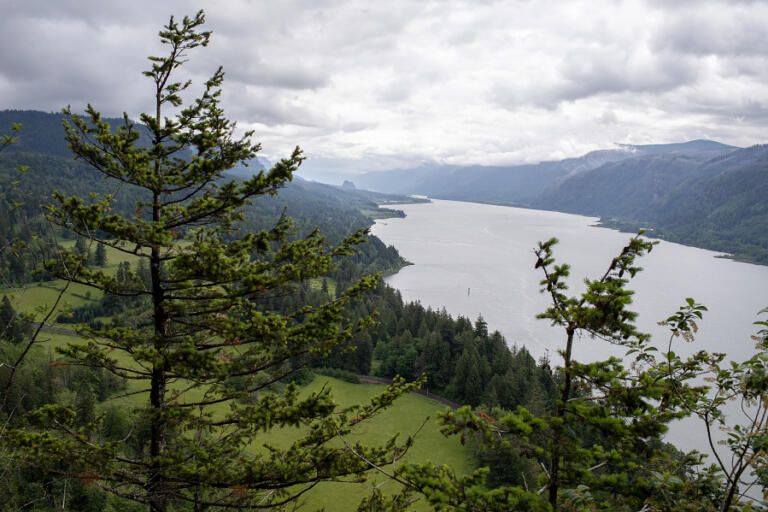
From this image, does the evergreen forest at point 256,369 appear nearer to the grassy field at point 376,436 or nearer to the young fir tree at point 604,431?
the young fir tree at point 604,431

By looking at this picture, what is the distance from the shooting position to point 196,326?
24.4ft

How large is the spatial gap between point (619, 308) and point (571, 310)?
20.6 inches

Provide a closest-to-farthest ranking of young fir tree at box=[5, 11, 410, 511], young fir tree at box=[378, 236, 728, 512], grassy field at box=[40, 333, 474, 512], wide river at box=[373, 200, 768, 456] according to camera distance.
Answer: young fir tree at box=[378, 236, 728, 512], young fir tree at box=[5, 11, 410, 511], grassy field at box=[40, 333, 474, 512], wide river at box=[373, 200, 768, 456]

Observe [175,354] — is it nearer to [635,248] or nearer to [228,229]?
[228,229]

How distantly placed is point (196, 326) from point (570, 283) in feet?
269

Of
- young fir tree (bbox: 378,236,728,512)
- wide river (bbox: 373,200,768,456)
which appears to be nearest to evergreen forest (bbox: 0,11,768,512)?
young fir tree (bbox: 378,236,728,512)

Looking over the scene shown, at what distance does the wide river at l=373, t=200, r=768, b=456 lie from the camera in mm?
54656

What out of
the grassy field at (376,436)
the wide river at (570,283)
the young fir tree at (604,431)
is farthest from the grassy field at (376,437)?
the young fir tree at (604,431)

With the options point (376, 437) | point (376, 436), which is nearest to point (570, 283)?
point (376, 436)

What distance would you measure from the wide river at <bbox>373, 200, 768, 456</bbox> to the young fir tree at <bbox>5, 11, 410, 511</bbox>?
129ft

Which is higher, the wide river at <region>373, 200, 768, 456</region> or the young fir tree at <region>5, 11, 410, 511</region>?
the young fir tree at <region>5, 11, 410, 511</region>

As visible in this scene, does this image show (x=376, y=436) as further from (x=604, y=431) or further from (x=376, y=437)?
(x=604, y=431)

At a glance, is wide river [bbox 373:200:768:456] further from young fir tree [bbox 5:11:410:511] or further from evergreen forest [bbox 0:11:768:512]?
young fir tree [bbox 5:11:410:511]

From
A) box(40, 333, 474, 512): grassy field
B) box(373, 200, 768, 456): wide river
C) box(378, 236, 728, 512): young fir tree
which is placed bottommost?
box(40, 333, 474, 512): grassy field
